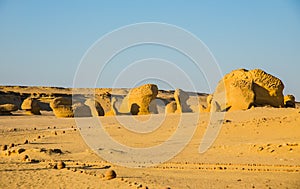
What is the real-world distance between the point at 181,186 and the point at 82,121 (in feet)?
56.7

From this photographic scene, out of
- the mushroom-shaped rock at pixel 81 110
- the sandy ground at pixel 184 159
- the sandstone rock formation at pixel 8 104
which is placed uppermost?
the sandstone rock formation at pixel 8 104

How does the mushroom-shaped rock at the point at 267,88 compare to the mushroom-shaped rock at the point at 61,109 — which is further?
the mushroom-shaped rock at the point at 61,109

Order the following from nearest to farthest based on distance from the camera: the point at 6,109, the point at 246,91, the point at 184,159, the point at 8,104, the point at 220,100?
the point at 184,159 → the point at 246,91 → the point at 220,100 → the point at 6,109 → the point at 8,104

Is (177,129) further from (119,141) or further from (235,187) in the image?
(235,187)

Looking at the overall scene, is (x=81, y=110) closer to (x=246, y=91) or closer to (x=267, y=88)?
(x=246, y=91)

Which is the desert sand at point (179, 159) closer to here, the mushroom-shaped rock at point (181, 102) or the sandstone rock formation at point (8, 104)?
the mushroom-shaped rock at point (181, 102)

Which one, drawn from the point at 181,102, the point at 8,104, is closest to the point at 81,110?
the point at 8,104

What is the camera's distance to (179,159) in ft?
41.8

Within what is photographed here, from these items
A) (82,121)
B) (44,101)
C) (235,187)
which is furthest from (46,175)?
(44,101)

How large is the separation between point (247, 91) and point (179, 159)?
12.1 meters

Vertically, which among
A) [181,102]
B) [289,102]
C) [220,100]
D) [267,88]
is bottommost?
[220,100]

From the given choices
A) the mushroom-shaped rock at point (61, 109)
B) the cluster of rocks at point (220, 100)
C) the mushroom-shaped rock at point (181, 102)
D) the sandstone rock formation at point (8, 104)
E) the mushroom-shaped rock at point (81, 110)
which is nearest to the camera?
the cluster of rocks at point (220, 100)

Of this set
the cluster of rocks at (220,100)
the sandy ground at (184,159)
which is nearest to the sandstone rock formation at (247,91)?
the cluster of rocks at (220,100)

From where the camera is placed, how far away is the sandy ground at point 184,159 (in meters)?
9.18
